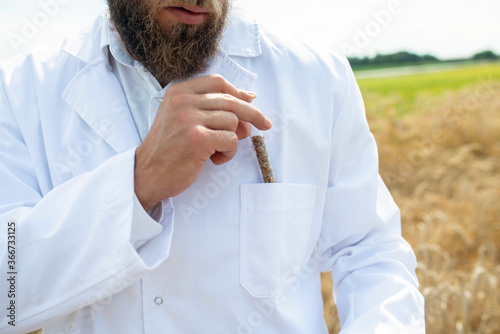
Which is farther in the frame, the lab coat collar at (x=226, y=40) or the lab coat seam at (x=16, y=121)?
the lab coat collar at (x=226, y=40)

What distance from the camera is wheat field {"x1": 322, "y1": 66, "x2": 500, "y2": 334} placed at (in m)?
2.98

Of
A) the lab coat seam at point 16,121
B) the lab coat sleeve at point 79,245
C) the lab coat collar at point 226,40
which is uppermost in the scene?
the lab coat collar at point 226,40

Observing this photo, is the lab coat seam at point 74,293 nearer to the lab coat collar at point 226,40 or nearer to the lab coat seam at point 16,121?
the lab coat seam at point 16,121

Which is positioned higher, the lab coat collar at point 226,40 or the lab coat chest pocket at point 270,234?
the lab coat collar at point 226,40

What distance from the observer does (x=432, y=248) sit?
327 centimetres

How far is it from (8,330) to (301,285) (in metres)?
0.92

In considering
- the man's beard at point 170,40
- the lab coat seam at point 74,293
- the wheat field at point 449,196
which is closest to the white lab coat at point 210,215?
the lab coat seam at point 74,293

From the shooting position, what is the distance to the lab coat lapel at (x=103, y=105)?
1.67m

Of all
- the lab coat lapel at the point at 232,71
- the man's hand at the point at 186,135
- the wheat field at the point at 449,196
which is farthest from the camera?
the wheat field at the point at 449,196

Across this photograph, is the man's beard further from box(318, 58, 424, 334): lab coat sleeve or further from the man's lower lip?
box(318, 58, 424, 334): lab coat sleeve

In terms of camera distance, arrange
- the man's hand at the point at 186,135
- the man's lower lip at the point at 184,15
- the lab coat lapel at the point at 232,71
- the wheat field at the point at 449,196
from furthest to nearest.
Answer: the wheat field at the point at 449,196 < the lab coat lapel at the point at 232,71 < the man's lower lip at the point at 184,15 < the man's hand at the point at 186,135

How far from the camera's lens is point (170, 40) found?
1693 mm

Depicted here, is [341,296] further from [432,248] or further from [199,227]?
[432,248]

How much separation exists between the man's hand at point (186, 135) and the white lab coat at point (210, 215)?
58mm
